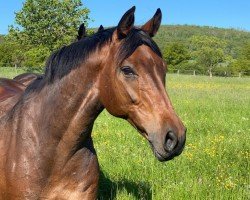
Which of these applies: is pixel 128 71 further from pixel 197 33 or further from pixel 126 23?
pixel 197 33

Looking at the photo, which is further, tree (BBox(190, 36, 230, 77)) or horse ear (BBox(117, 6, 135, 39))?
tree (BBox(190, 36, 230, 77))

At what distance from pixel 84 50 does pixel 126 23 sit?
43cm

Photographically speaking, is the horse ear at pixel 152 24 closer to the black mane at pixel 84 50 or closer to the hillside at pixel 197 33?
the black mane at pixel 84 50

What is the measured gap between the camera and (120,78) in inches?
101

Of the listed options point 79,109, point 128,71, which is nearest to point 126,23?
point 128,71

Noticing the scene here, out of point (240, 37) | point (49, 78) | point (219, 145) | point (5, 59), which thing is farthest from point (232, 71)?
point (240, 37)

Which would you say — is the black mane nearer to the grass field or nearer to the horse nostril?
the horse nostril

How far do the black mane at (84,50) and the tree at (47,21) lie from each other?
92.7 feet

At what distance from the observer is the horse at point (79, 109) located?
253cm

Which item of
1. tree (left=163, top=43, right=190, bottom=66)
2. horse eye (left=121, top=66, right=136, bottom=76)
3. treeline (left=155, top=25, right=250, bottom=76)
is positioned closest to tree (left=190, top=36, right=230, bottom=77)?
treeline (left=155, top=25, right=250, bottom=76)

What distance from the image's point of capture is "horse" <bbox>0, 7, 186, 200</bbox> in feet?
8.30

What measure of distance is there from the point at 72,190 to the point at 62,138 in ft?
1.45

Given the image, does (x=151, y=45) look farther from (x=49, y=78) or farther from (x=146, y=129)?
(x=49, y=78)

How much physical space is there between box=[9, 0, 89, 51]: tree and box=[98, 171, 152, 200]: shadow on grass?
26664mm
